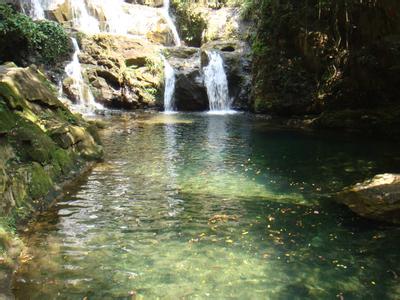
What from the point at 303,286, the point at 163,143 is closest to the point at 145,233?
the point at 303,286

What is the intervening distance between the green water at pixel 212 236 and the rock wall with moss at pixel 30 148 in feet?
1.08

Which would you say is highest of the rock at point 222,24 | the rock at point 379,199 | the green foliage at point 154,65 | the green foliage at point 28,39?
the rock at point 222,24

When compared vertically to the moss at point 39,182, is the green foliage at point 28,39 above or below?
above

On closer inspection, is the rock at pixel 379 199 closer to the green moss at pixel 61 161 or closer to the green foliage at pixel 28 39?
the green moss at pixel 61 161

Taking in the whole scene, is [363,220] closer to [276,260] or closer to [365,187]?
[365,187]

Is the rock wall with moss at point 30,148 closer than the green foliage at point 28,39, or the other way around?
the rock wall with moss at point 30,148

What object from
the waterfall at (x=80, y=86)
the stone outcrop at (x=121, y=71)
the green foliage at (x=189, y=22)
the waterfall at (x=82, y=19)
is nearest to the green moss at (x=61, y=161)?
the waterfall at (x=80, y=86)

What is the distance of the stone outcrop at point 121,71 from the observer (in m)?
22.7

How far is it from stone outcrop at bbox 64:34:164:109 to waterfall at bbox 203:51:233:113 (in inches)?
105

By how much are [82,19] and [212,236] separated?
77.5 ft

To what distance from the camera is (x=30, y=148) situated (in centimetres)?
737

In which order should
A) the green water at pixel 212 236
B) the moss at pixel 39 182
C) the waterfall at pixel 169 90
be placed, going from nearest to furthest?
the green water at pixel 212 236
the moss at pixel 39 182
the waterfall at pixel 169 90

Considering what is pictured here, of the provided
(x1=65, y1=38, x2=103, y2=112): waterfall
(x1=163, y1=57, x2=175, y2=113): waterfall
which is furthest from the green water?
(x1=163, y1=57, x2=175, y2=113): waterfall

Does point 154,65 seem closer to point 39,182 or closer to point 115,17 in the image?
point 115,17
